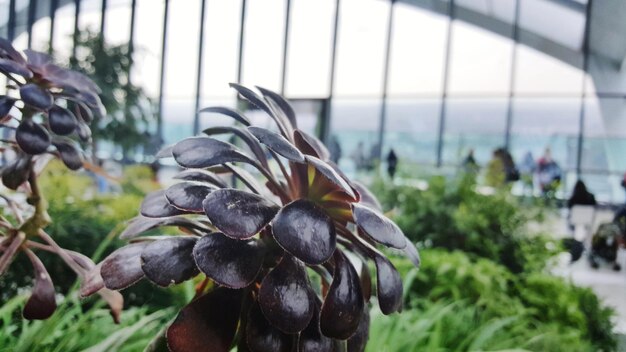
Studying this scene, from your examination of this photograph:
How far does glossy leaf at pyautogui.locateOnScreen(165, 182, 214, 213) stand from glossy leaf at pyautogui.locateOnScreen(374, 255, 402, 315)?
174mm

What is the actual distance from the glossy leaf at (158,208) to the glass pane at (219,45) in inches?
357

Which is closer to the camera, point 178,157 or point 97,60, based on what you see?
point 178,157

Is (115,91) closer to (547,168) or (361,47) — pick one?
(361,47)

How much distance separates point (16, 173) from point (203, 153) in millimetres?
340

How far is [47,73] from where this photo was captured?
61 cm

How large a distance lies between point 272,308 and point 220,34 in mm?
9977

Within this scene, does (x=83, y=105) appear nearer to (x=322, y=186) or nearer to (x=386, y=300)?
(x=322, y=186)

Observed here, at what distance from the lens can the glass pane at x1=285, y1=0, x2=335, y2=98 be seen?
9414 mm

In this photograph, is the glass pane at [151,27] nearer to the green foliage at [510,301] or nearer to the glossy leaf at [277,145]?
the green foliage at [510,301]

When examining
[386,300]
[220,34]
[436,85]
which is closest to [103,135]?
[220,34]

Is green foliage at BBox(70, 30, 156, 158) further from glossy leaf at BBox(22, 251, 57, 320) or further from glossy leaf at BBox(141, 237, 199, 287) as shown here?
glossy leaf at BBox(141, 237, 199, 287)

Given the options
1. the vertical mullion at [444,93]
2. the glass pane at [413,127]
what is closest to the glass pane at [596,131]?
the vertical mullion at [444,93]

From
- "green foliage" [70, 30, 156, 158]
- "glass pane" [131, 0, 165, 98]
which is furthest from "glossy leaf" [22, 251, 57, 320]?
"glass pane" [131, 0, 165, 98]

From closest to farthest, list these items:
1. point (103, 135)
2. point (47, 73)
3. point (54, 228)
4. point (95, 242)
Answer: point (47, 73) < point (54, 228) < point (95, 242) < point (103, 135)
